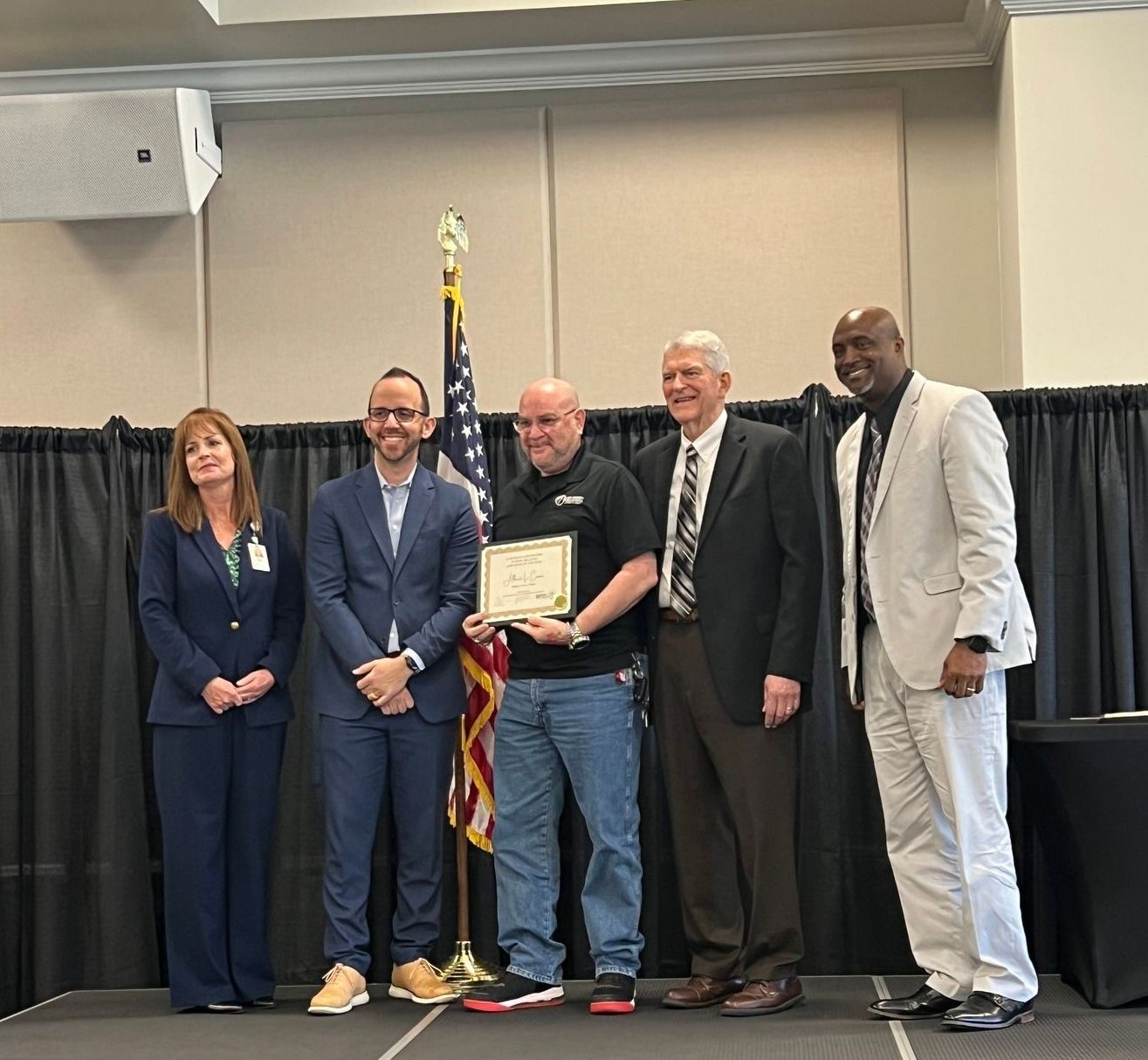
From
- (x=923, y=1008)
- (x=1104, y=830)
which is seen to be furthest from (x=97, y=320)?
(x=1104, y=830)

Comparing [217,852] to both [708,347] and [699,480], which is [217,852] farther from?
[708,347]

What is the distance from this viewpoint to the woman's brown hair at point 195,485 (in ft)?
12.7

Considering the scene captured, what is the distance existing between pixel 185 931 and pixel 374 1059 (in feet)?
2.98

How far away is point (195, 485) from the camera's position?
3.91 m

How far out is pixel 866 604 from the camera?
350 centimetres

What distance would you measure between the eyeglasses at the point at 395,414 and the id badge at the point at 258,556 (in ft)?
1.57

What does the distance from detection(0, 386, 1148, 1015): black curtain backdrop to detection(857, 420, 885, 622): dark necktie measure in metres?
0.62

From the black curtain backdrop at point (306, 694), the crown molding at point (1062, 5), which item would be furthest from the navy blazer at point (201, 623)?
the crown molding at point (1062, 5)

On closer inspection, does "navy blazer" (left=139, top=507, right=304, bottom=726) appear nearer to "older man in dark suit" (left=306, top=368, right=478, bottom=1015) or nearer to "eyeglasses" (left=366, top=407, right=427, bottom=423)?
"older man in dark suit" (left=306, top=368, right=478, bottom=1015)

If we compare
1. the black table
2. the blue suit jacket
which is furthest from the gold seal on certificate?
the black table

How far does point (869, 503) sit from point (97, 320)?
3183 millimetres

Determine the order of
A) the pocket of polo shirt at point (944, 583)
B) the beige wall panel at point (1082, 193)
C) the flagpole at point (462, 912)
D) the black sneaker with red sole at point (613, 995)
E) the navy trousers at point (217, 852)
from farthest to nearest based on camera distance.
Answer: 1. the beige wall panel at point (1082, 193)
2. the flagpole at point (462, 912)
3. the navy trousers at point (217, 852)
4. the black sneaker with red sole at point (613, 995)
5. the pocket of polo shirt at point (944, 583)

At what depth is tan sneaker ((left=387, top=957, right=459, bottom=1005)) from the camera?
3.73m

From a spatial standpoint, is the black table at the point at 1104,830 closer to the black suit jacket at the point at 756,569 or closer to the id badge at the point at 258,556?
the black suit jacket at the point at 756,569
